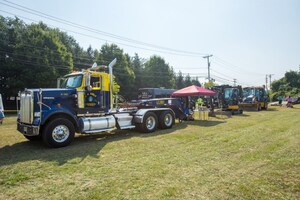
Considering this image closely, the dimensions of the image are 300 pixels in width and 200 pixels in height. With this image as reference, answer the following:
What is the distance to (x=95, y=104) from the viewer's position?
8750 millimetres

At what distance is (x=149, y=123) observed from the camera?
10.4m

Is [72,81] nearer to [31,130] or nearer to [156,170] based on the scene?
[31,130]

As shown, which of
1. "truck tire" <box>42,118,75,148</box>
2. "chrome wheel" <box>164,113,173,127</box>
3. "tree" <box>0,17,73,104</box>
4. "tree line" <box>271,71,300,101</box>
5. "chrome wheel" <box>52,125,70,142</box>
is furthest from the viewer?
"tree line" <box>271,71,300,101</box>

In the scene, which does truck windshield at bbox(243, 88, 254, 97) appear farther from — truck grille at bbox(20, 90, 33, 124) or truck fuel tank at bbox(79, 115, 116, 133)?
truck grille at bbox(20, 90, 33, 124)

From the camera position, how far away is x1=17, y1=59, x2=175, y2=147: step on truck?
7221 mm

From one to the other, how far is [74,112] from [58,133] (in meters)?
1.05

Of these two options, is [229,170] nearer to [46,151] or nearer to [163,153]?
[163,153]

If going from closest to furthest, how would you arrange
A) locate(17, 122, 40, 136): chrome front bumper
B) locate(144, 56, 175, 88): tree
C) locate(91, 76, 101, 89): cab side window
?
locate(17, 122, 40, 136): chrome front bumper
locate(91, 76, 101, 89): cab side window
locate(144, 56, 175, 88): tree

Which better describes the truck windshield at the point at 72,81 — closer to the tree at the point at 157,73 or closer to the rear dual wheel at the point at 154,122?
the rear dual wheel at the point at 154,122

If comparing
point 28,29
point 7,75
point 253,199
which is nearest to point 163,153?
point 253,199

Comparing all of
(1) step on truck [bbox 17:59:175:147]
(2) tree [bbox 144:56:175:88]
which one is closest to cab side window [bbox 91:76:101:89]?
(1) step on truck [bbox 17:59:175:147]

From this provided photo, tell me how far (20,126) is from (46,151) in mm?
1662

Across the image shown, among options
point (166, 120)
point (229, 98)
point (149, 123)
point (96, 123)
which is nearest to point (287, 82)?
point (229, 98)

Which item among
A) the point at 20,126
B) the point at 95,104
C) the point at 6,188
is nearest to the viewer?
the point at 6,188
